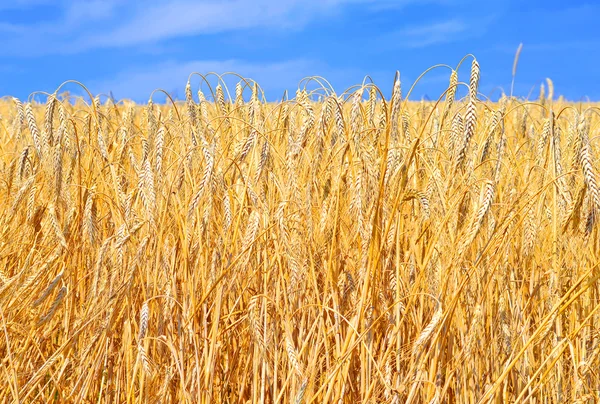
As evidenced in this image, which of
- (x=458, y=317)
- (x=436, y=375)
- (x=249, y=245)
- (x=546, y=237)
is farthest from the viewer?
(x=546, y=237)

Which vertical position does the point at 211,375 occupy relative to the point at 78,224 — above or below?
below

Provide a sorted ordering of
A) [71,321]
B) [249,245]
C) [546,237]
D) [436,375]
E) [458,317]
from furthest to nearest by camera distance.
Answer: [546,237], [71,321], [458,317], [436,375], [249,245]

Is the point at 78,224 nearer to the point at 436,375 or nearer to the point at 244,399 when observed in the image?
the point at 244,399

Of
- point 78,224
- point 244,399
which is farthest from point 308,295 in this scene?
point 78,224

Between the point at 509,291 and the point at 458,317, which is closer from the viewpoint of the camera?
the point at 458,317

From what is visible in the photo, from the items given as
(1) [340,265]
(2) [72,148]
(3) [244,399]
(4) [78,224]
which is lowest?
(3) [244,399]

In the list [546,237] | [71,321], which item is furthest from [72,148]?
[546,237]

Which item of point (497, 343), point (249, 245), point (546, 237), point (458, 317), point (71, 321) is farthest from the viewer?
point (546, 237)

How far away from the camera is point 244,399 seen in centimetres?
178

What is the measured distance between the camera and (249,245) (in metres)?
1.43

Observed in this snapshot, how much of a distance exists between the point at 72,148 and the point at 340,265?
120 centimetres

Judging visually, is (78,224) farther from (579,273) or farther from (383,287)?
(579,273)

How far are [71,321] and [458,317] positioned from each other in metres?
1.23

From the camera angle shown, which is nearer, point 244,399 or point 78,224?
point 244,399
